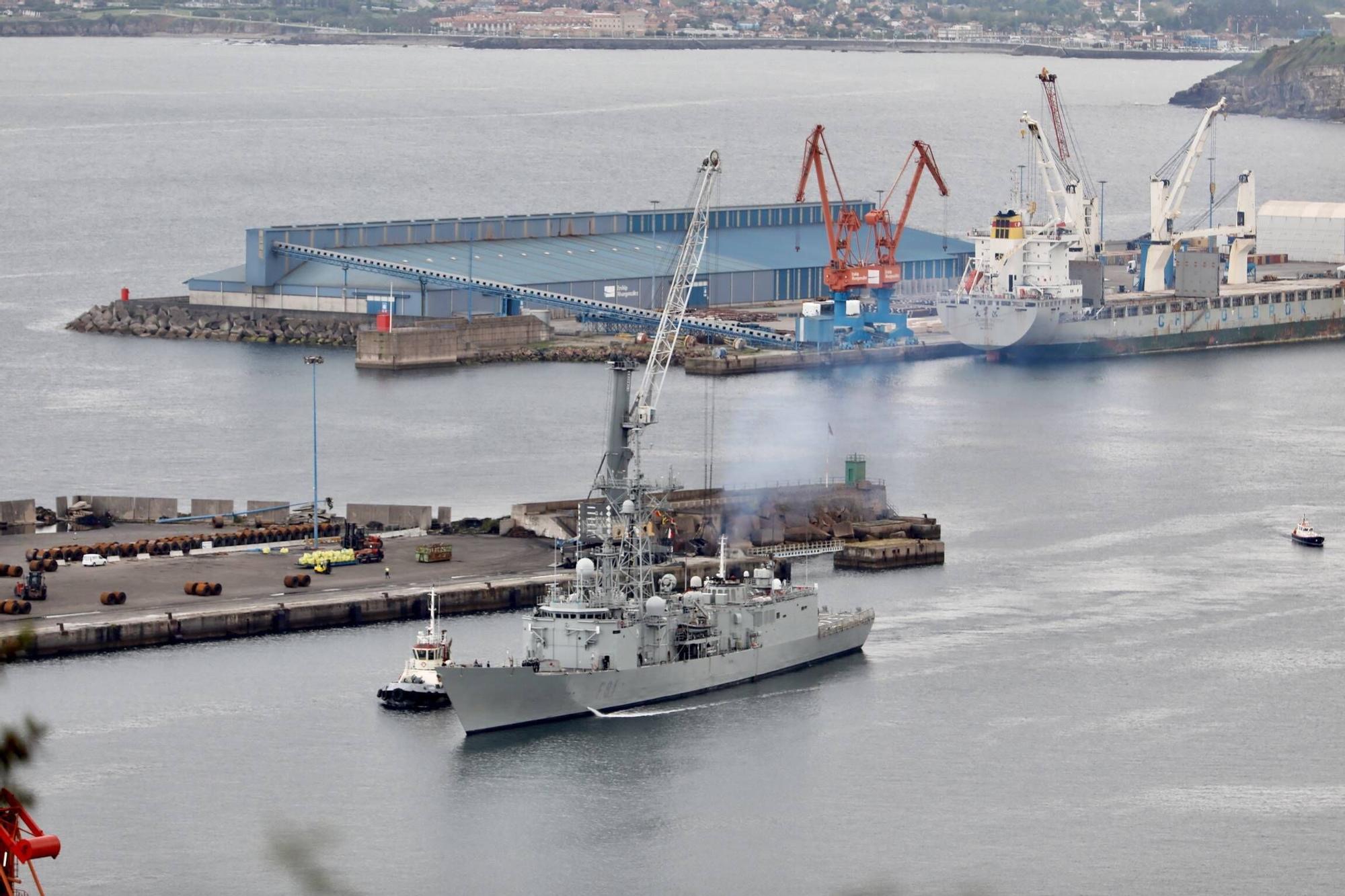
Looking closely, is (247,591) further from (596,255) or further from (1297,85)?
(1297,85)

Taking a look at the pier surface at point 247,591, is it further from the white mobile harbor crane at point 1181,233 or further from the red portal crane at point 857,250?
the white mobile harbor crane at point 1181,233

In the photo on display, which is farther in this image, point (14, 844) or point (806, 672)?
point (806, 672)

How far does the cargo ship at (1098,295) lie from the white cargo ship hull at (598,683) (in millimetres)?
40960

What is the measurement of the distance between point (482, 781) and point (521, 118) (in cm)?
14847

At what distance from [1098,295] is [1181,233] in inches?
412

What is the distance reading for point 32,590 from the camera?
41.4 metres

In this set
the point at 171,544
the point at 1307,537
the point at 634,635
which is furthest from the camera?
the point at 1307,537

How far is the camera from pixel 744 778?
35.6 metres

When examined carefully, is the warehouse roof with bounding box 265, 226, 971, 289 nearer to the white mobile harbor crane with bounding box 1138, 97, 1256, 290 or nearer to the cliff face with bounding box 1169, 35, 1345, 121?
the white mobile harbor crane with bounding box 1138, 97, 1256, 290

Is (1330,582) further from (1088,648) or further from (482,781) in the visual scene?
(482,781)

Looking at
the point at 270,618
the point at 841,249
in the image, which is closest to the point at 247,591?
the point at 270,618

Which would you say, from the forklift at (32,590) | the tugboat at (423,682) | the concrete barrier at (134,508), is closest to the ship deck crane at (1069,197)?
the concrete barrier at (134,508)

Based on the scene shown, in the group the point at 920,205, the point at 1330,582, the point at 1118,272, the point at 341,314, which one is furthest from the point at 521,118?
the point at 1330,582

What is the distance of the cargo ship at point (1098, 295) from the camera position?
269 feet
